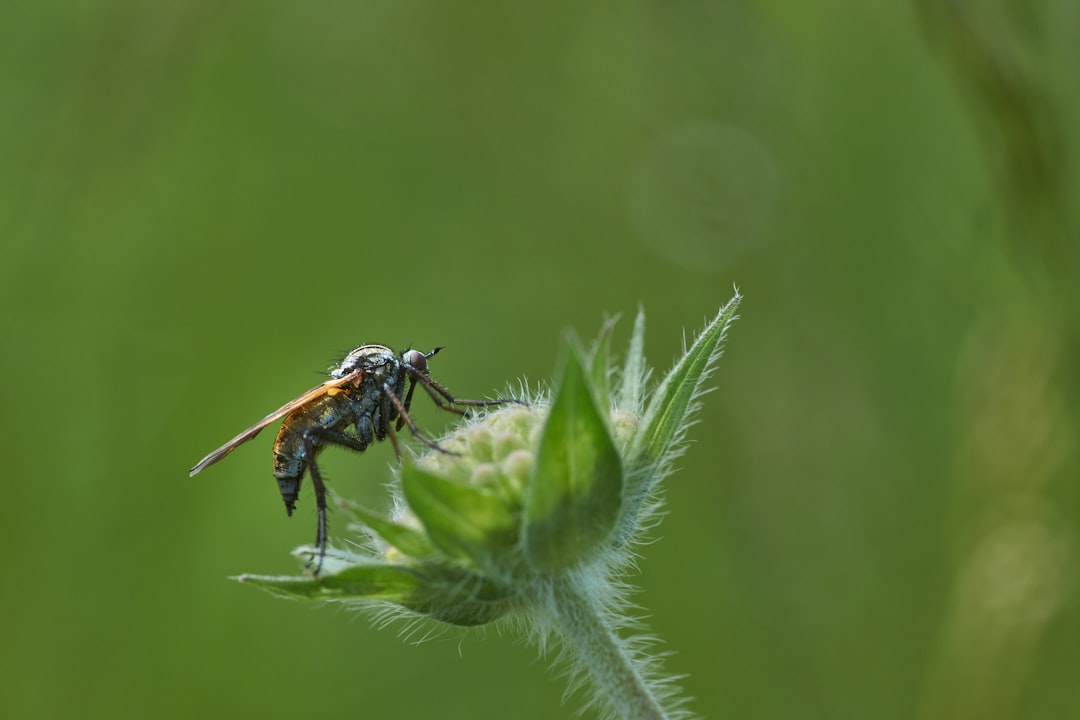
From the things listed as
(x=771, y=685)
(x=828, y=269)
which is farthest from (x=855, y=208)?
(x=771, y=685)

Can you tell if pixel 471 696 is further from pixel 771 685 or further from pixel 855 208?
pixel 855 208

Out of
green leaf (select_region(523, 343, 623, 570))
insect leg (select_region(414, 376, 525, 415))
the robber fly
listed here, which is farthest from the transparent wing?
green leaf (select_region(523, 343, 623, 570))

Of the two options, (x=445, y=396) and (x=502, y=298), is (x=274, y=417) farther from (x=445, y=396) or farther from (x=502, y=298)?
(x=502, y=298)

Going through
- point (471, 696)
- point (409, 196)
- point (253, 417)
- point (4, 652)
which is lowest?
point (471, 696)

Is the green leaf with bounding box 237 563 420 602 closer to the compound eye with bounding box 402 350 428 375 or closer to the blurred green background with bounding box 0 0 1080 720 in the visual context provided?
the compound eye with bounding box 402 350 428 375

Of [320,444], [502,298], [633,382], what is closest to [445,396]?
[320,444]

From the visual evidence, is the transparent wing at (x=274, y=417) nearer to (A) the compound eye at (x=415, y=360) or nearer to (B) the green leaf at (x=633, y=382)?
(A) the compound eye at (x=415, y=360)
